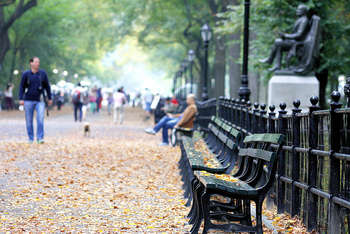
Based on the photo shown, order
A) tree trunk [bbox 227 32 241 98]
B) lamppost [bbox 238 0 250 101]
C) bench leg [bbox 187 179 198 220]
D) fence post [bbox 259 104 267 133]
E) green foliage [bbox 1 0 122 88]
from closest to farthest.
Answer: bench leg [bbox 187 179 198 220]
fence post [bbox 259 104 267 133]
lamppost [bbox 238 0 250 101]
tree trunk [bbox 227 32 241 98]
green foliage [bbox 1 0 122 88]

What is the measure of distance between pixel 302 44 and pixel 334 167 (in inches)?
467

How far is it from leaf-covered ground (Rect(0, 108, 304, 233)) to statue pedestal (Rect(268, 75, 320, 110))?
2.97 metres

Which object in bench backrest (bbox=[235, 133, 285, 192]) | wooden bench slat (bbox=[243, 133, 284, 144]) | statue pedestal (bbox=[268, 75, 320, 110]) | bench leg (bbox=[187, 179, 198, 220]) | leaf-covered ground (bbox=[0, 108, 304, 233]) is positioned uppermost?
statue pedestal (bbox=[268, 75, 320, 110])

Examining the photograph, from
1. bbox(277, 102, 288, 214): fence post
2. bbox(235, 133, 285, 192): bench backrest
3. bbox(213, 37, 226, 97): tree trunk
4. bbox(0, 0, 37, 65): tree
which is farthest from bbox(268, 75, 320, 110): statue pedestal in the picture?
bbox(213, 37, 226, 97): tree trunk

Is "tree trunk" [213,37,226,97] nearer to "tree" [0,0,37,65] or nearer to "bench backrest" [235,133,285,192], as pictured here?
"tree" [0,0,37,65]

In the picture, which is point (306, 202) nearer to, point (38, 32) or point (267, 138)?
point (267, 138)

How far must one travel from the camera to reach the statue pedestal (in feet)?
52.6

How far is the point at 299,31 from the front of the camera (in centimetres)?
1667

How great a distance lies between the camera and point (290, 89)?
16.1 meters

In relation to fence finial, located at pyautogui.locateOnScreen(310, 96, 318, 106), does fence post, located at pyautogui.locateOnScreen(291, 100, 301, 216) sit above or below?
below

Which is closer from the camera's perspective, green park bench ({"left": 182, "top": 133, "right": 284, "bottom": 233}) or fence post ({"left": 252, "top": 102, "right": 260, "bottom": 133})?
green park bench ({"left": 182, "top": 133, "right": 284, "bottom": 233})

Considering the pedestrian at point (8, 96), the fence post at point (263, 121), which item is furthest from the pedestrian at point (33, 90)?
the pedestrian at point (8, 96)

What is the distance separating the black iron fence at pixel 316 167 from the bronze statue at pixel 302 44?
8.31m

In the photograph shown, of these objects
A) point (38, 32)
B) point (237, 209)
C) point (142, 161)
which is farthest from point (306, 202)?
point (38, 32)
